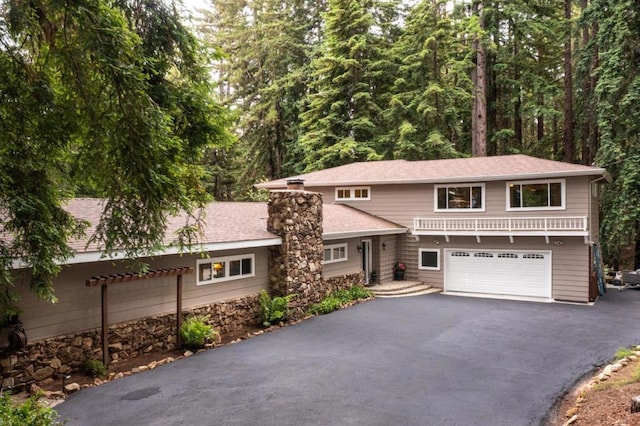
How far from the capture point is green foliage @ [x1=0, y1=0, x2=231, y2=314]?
15.8 ft

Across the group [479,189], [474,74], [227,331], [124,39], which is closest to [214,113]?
[124,39]

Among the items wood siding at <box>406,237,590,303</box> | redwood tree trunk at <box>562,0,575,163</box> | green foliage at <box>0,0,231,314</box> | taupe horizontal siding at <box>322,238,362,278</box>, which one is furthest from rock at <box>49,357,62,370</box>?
redwood tree trunk at <box>562,0,575,163</box>

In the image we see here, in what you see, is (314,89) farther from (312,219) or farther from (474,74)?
(312,219)

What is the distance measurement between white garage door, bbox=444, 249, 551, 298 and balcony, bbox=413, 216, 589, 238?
1055mm

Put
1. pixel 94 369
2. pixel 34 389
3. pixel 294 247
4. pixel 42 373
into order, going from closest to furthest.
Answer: pixel 34 389 → pixel 42 373 → pixel 94 369 → pixel 294 247

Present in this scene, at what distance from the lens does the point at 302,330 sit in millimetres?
11477

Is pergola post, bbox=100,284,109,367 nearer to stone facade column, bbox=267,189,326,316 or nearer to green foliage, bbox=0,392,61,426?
green foliage, bbox=0,392,61,426

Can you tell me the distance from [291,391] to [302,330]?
4205 millimetres

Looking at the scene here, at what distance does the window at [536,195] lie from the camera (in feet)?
50.7

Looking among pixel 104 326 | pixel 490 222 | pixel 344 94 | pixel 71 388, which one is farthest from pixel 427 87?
pixel 71 388

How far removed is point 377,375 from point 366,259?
31.8 ft

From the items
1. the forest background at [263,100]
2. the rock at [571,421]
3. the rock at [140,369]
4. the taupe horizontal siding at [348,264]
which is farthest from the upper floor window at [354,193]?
the rock at [571,421]

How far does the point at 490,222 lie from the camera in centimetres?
1641

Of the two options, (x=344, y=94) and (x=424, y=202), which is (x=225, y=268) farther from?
(x=344, y=94)
